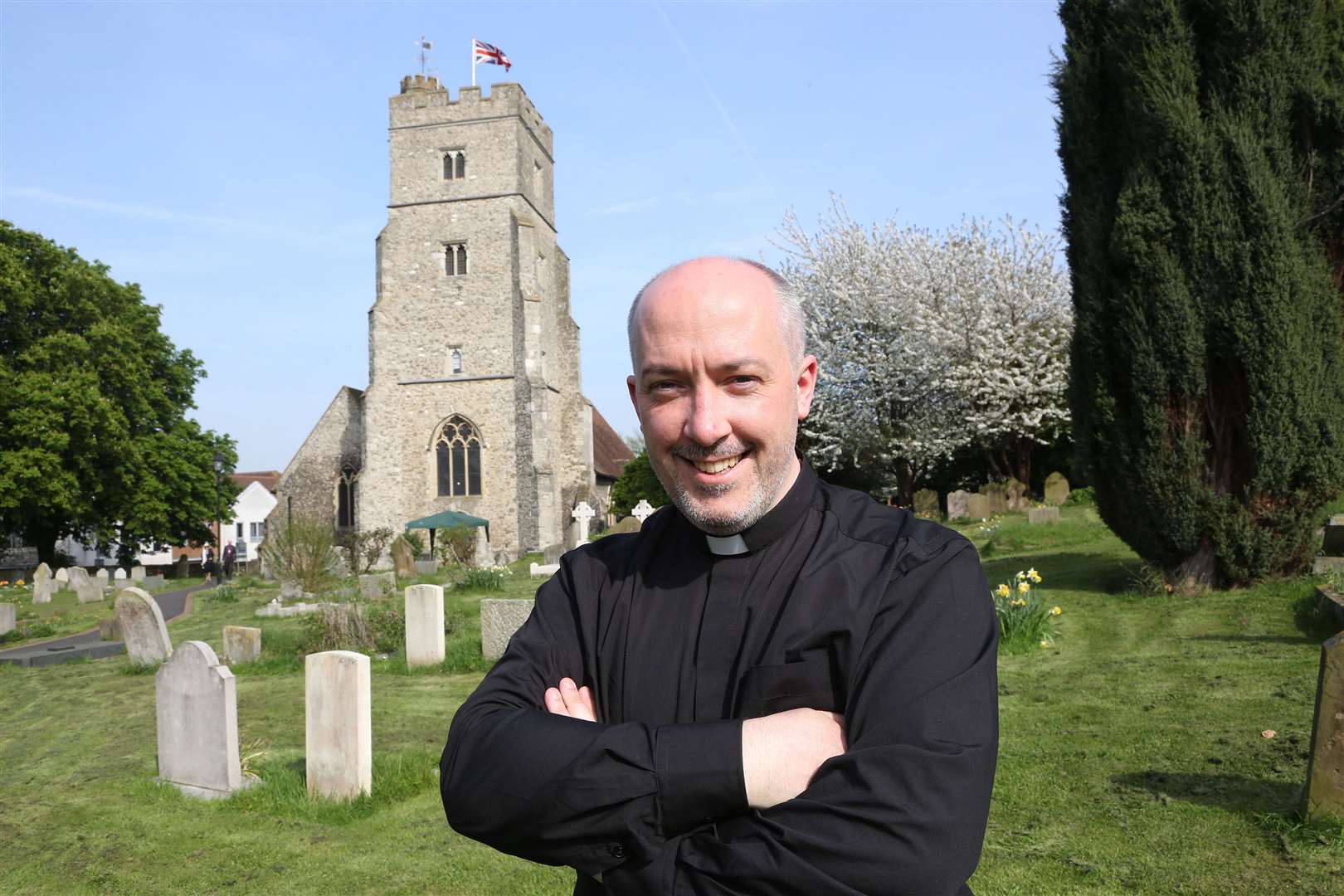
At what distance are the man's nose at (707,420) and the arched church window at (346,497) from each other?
36.6 metres

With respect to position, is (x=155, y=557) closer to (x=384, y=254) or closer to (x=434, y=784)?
(x=384, y=254)

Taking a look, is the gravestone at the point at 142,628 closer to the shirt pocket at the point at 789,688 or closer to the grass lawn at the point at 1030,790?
the grass lawn at the point at 1030,790

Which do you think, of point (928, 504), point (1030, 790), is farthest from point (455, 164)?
point (1030, 790)

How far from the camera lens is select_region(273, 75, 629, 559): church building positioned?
3475 cm

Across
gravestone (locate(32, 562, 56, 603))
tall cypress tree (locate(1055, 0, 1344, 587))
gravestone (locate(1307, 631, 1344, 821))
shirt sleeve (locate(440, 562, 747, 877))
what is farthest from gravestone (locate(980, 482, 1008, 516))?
shirt sleeve (locate(440, 562, 747, 877))

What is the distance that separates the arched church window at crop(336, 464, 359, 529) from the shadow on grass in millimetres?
34315

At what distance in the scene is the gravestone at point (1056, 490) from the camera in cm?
2389

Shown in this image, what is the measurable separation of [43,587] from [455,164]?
1987 centimetres

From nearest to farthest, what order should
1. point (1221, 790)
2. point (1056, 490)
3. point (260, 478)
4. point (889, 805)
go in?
point (889, 805) < point (1221, 790) < point (1056, 490) < point (260, 478)

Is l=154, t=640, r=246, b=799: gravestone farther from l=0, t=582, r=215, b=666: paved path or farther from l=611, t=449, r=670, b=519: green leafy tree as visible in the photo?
l=611, t=449, r=670, b=519: green leafy tree

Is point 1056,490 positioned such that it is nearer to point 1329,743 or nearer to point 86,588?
point 1329,743

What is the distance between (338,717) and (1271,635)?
7.60 m

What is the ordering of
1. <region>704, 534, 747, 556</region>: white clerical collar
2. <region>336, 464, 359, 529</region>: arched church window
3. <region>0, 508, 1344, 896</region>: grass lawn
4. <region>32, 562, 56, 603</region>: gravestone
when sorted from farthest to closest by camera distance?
<region>336, 464, 359, 529</region>: arched church window → <region>32, 562, 56, 603</region>: gravestone → <region>0, 508, 1344, 896</region>: grass lawn → <region>704, 534, 747, 556</region>: white clerical collar

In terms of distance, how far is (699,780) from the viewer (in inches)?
67.6
